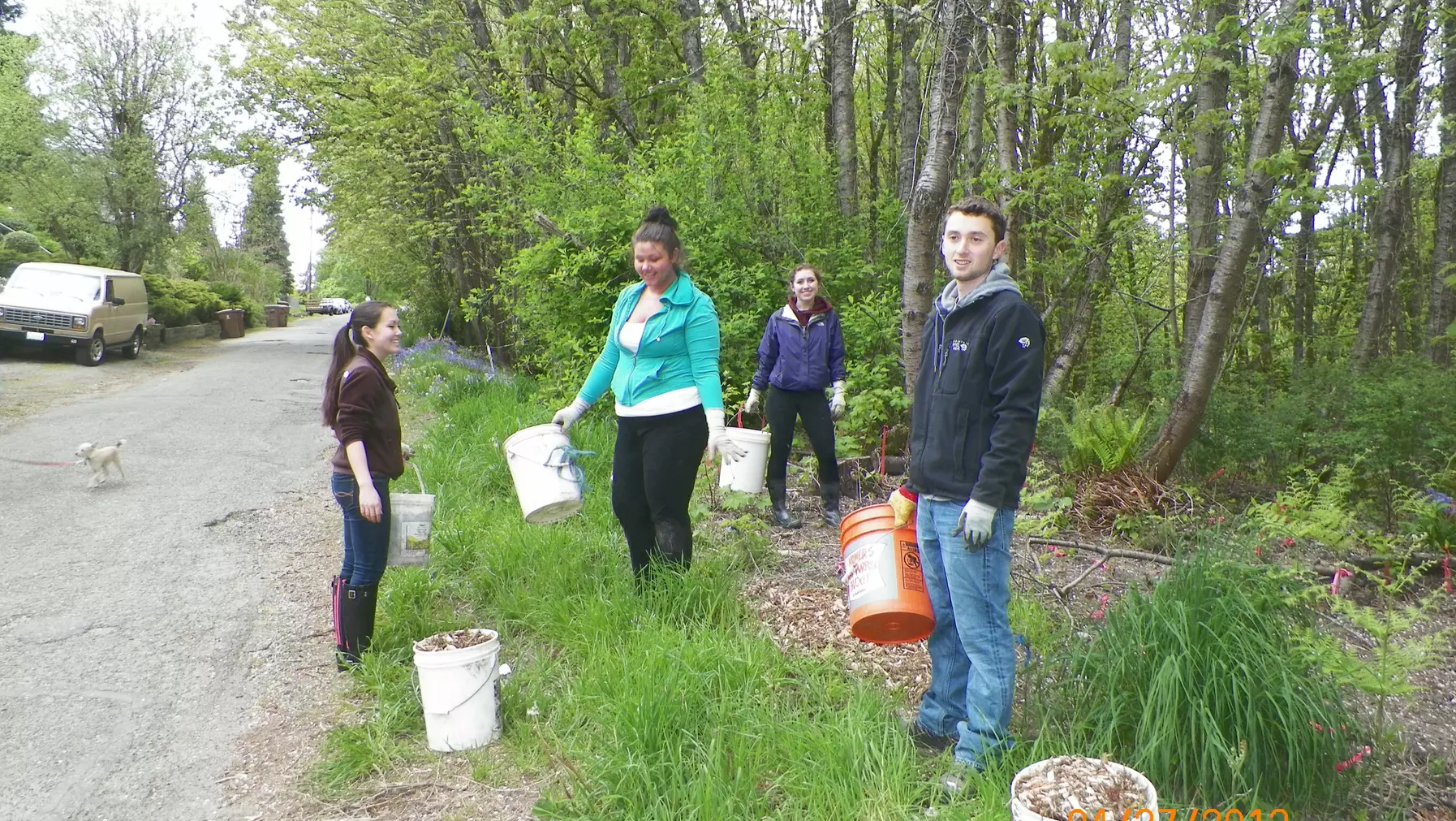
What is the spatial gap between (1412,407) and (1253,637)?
5.21 meters

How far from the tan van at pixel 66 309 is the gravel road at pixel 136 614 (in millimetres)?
6609

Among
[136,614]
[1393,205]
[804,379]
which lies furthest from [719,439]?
[1393,205]

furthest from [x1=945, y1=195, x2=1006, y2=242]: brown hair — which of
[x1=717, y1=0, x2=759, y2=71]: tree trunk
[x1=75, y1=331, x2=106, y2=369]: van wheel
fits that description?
[x1=75, y1=331, x2=106, y2=369]: van wheel

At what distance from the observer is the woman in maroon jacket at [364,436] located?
152 inches

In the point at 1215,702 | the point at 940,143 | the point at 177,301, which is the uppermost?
the point at 940,143

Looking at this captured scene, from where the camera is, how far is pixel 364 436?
3908 mm

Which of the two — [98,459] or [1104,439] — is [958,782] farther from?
[98,459]

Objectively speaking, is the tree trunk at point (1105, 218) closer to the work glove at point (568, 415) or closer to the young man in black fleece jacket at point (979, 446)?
the work glove at point (568, 415)

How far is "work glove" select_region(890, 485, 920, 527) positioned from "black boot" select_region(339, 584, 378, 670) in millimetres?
2461

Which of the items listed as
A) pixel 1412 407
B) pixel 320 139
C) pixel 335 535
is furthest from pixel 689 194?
pixel 320 139

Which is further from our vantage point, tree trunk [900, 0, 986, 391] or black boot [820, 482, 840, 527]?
black boot [820, 482, 840, 527]

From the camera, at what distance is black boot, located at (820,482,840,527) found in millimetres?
6223

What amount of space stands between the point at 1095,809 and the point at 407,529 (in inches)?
119
